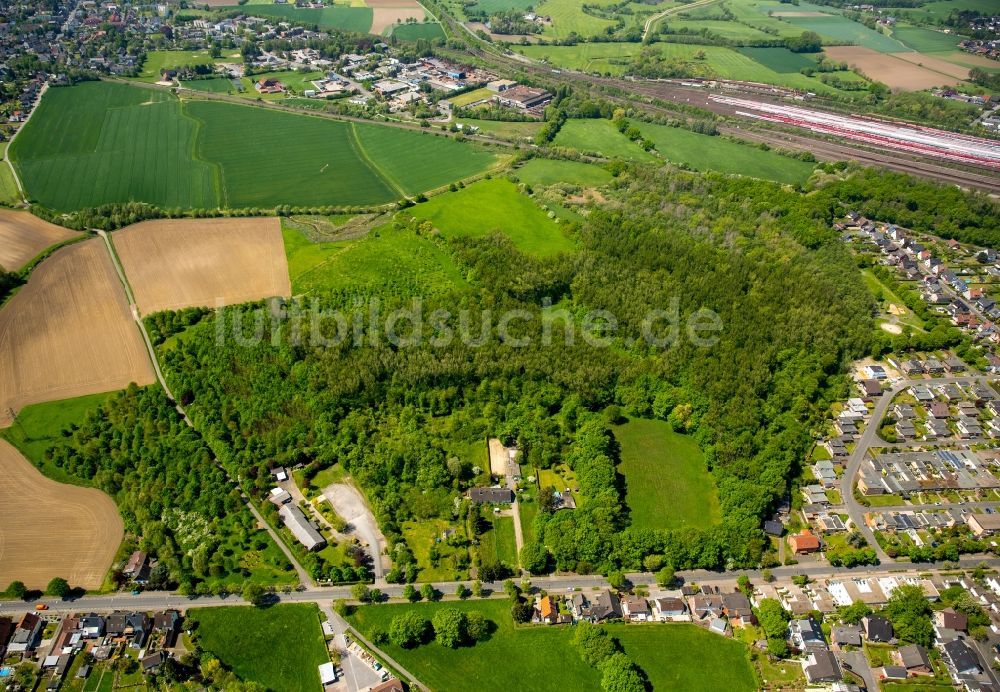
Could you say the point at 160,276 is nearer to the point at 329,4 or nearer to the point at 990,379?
the point at 990,379

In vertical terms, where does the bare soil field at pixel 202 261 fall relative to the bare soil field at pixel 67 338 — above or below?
above

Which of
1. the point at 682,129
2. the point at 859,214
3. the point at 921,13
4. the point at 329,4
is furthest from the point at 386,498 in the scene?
the point at 921,13

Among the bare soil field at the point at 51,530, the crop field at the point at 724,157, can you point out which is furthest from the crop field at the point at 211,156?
the bare soil field at the point at 51,530

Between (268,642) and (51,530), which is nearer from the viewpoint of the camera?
(268,642)

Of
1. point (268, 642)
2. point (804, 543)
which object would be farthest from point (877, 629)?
point (268, 642)

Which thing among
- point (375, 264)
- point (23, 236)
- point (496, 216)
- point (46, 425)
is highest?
point (496, 216)

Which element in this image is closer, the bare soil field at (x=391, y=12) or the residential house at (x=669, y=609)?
the residential house at (x=669, y=609)

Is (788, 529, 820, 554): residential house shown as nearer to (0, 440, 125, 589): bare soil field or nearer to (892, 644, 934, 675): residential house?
(892, 644, 934, 675): residential house

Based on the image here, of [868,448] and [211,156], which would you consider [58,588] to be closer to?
[868,448]

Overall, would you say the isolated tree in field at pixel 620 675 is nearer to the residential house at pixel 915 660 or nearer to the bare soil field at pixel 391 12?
the residential house at pixel 915 660
